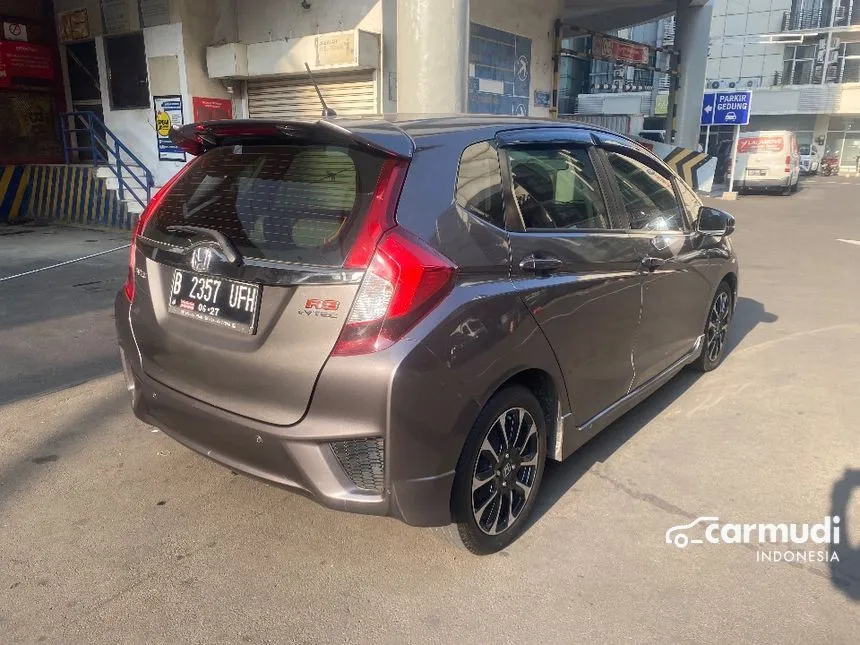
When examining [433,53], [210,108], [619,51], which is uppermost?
[619,51]

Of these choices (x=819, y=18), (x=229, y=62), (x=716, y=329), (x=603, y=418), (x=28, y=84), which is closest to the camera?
(x=603, y=418)

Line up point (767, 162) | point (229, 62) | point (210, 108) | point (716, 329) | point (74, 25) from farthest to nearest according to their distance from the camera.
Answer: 1. point (767, 162)
2. point (74, 25)
3. point (210, 108)
4. point (229, 62)
5. point (716, 329)

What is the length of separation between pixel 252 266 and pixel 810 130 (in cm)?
5012

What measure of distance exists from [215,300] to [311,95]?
31.2ft

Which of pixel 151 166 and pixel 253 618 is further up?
pixel 151 166

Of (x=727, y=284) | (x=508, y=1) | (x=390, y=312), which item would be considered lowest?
(x=727, y=284)

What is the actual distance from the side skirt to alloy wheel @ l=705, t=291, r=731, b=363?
1.91ft

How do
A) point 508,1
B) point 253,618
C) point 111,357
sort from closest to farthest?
point 253,618 → point 111,357 → point 508,1

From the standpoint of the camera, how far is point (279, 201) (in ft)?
8.48

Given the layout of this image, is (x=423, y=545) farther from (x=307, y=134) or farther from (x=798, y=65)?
(x=798, y=65)

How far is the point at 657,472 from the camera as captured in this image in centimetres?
352

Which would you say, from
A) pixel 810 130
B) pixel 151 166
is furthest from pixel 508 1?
pixel 810 130

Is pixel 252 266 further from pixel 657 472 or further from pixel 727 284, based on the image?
pixel 727 284

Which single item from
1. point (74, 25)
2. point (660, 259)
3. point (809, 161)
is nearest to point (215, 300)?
point (660, 259)
